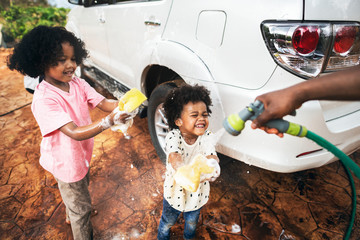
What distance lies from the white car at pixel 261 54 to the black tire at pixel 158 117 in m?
0.03

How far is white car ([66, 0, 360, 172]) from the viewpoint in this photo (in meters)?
1.16

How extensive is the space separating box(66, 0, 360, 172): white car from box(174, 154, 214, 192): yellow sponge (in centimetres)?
52

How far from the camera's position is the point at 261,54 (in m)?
1.28

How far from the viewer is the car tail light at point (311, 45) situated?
115cm

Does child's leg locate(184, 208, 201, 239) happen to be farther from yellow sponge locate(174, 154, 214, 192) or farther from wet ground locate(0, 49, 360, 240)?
yellow sponge locate(174, 154, 214, 192)

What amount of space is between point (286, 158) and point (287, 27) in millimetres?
822

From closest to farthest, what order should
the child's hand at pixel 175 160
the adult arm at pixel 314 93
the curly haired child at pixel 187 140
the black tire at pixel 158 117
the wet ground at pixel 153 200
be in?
the adult arm at pixel 314 93 < the child's hand at pixel 175 160 < the curly haired child at pixel 187 140 < the wet ground at pixel 153 200 < the black tire at pixel 158 117

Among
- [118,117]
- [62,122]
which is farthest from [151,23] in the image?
[62,122]

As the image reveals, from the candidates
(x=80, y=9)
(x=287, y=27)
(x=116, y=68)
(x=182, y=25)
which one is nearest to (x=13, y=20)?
(x=80, y=9)

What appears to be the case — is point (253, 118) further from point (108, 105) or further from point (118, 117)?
point (108, 105)

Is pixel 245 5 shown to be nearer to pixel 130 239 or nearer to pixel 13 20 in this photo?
pixel 130 239

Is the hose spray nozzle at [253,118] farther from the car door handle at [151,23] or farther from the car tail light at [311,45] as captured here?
the car door handle at [151,23]

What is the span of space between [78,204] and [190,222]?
Answer: 88 cm

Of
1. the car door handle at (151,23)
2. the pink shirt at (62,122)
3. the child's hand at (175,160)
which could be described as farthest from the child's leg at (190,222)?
the car door handle at (151,23)
